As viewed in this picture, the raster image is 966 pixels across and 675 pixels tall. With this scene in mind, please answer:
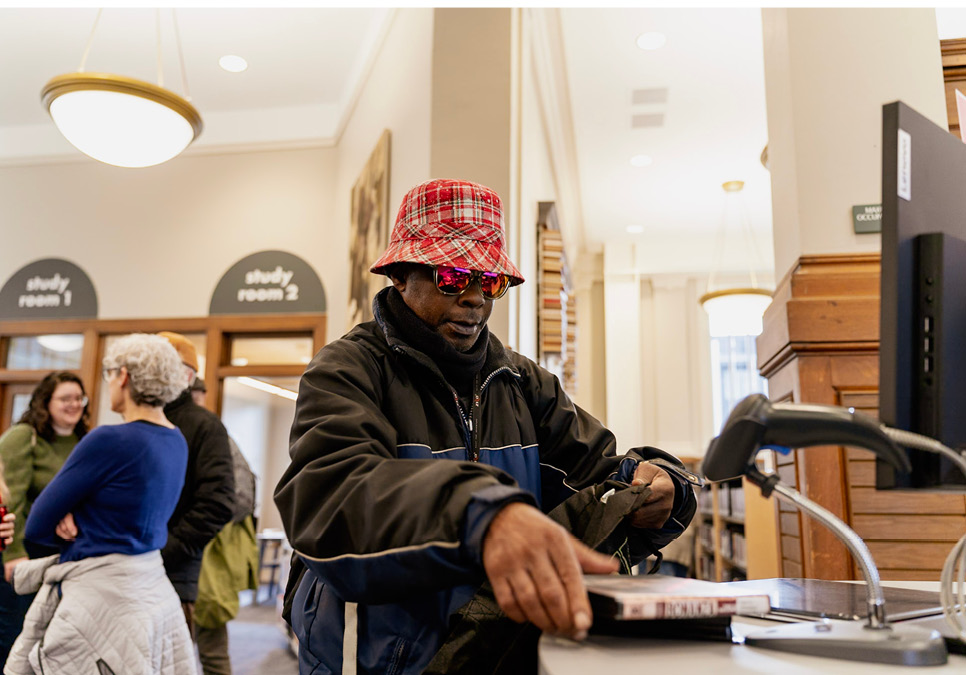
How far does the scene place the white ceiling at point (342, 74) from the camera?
505 cm

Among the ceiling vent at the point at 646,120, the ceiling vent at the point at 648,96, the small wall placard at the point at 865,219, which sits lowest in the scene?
the small wall placard at the point at 865,219

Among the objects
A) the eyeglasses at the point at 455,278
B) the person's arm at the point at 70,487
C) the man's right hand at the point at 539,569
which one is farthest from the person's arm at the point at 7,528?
the man's right hand at the point at 539,569

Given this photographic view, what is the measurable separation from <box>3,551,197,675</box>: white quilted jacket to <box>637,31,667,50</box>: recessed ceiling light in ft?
14.3

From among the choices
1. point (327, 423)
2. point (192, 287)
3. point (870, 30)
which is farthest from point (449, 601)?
point (192, 287)

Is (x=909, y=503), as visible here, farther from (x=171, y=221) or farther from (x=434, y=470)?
(x=171, y=221)

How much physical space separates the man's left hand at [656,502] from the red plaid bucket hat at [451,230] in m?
0.43

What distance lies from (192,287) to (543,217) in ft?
10.4

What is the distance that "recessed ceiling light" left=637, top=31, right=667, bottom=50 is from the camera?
5.16 m

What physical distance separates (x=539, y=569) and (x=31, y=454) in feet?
9.43

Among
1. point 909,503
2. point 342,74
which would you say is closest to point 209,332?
point 342,74

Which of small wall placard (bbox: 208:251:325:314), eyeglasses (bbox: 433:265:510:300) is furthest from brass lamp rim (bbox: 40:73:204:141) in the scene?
eyeglasses (bbox: 433:265:510:300)

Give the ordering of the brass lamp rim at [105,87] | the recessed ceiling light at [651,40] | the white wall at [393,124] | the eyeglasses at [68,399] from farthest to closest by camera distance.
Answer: the recessed ceiling light at [651,40]
the brass lamp rim at [105,87]
the white wall at [393,124]
the eyeglasses at [68,399]

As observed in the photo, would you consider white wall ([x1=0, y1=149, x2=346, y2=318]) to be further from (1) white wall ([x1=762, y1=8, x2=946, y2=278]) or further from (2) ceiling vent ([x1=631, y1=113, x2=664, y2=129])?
(1) white wall ([x1=762, y1=8, x2=946, y2=278])

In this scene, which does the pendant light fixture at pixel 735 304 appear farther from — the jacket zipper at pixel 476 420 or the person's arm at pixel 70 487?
→ the jacket zipper at pixel 476 420
